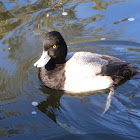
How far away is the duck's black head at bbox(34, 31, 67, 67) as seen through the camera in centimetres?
473

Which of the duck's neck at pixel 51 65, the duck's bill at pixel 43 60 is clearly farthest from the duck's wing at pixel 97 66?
the duck's bill at pixel 43 60

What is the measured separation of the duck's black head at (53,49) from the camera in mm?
4727

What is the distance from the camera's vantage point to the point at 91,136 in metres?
3.86

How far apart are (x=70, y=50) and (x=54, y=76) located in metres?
1.36

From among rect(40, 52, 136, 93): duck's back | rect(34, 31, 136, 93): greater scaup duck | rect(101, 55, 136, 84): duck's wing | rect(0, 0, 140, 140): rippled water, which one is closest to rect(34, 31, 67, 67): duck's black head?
rect(34, 31, 136, 93): greater scaup duck

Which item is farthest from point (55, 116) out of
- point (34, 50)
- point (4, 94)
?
point (34, 50)

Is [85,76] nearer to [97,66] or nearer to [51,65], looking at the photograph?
[97,66]

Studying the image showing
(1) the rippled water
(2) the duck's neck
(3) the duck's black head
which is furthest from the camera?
(2) the duck's neck

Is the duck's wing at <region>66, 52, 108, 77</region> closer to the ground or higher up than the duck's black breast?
higher up

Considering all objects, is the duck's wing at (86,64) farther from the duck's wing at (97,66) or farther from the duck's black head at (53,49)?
the duck's black head at (53,49)

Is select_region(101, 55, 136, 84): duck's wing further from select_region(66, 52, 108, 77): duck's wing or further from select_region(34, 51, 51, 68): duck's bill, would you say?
select_region(34, 51, 51, 68): duck's bill

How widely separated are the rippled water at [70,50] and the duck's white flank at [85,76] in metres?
0.15

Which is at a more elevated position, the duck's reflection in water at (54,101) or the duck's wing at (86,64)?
the duck's wing at (86,64)

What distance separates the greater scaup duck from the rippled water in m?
0.16
